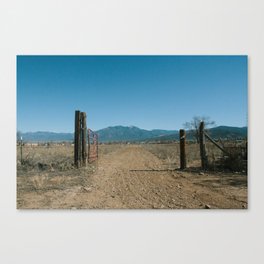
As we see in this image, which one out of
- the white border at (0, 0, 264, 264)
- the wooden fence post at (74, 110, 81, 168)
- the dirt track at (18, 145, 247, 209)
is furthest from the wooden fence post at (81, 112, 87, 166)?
the white border at (0, 0, 264, 264)

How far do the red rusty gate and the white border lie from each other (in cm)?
67

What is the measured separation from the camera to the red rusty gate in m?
4.99

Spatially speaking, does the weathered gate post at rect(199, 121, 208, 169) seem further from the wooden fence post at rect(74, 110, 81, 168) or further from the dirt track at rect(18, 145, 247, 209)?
the wooden fence post at rect(74, 110, 81, 168)

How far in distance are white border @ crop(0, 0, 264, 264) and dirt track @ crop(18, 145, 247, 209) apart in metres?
0.11

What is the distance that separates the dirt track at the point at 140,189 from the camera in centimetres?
488

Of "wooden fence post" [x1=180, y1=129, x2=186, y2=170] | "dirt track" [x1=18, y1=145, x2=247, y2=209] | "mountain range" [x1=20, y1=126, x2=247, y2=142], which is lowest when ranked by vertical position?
"dirt track" [x1=18, y1=145, x2=247, y2=209]

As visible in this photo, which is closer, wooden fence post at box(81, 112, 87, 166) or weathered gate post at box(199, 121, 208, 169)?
wooden fence post at box(81, 112, 87, 166)

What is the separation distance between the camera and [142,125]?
4.91m

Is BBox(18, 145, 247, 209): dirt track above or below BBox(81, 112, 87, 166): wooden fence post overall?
below
